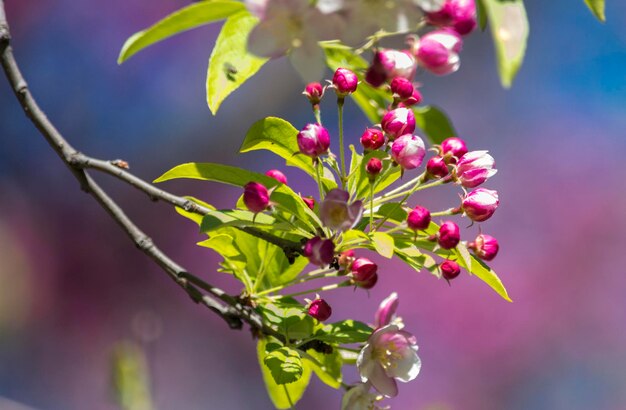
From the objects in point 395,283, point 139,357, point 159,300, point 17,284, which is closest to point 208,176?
point 139,357

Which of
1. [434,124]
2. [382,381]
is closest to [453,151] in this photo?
[434,124]

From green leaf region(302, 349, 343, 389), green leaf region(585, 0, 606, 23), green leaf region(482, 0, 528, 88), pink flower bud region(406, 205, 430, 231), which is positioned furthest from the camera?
green leaf region(302, 349, 343, 389)

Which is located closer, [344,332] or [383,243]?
[383,243]

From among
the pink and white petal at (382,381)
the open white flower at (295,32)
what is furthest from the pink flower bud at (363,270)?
the open white flower at (295,32)

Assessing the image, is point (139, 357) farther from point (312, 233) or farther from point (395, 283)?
point (395, 283)

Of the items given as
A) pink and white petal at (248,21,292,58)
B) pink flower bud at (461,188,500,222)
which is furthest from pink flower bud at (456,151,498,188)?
pink and white petal at (248,21,292,58)

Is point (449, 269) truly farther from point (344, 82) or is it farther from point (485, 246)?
point (344, 82)

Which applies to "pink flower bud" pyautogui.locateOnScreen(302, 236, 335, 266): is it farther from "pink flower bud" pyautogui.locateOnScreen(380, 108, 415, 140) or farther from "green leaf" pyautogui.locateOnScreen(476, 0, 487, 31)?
"green leaf" pyautogui.locateOnScreen(476, 0, 487, 31)

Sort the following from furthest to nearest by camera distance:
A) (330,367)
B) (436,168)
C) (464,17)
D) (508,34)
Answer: (330,367) → (436,168) → (464,17) → (508,34)

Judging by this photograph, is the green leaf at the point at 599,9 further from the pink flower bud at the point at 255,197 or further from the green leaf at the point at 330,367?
the green leaf at the point at 330,367
